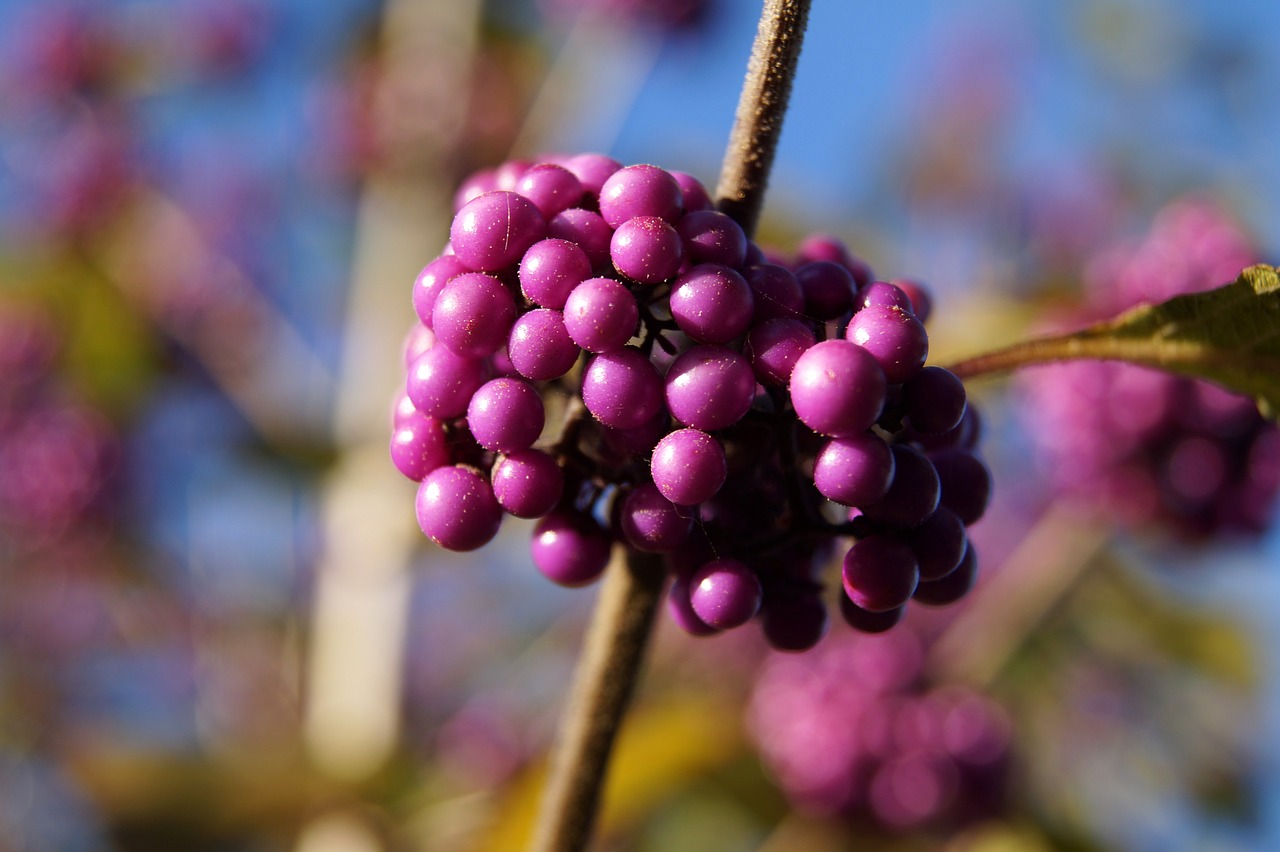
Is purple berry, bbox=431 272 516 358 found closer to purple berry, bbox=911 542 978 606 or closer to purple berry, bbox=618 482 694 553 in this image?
purple berry, bbox=618 482 694 553

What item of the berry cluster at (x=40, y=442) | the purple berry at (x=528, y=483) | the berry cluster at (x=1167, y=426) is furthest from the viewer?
the berry cluster at (x=40, y=442)

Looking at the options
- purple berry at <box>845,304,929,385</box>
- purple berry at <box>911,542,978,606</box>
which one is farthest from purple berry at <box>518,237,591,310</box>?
purple berry at <box>911,542,978,606</box>

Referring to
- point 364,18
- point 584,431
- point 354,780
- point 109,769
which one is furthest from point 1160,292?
point 364,18

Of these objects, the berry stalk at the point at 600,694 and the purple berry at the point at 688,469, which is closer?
the purple berry at the point at 688,469

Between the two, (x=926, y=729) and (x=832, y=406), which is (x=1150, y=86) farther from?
(x=832, y=406)

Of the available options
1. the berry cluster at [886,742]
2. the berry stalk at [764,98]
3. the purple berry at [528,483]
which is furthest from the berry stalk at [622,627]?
the berry cluster at [886,742]

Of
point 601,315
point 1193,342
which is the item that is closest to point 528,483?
point 601,315

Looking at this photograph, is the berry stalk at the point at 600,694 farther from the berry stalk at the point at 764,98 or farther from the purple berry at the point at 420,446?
the berry stalk at the point at 764,98
